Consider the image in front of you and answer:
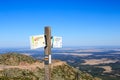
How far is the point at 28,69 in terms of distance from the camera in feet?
161

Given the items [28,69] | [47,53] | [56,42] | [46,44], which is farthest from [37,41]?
[28,69]

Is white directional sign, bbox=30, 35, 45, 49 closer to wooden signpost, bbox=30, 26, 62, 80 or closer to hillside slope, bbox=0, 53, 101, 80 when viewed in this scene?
wooden signpost, bbox=30, 26, 62, 80

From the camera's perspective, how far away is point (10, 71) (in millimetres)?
44906

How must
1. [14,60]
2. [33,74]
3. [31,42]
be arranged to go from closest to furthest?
[31,42]
[33,74]
[14,60]

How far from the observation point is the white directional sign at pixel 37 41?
9.53 m

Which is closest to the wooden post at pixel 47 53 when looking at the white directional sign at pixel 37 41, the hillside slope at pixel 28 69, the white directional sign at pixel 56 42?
the white directional sign at pixel 37 41

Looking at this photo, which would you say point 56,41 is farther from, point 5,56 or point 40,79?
point 5,56

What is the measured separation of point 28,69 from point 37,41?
40.4 metres

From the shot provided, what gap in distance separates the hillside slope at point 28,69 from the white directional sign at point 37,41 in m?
31.8

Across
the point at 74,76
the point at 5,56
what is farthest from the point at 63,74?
the point at 5,56

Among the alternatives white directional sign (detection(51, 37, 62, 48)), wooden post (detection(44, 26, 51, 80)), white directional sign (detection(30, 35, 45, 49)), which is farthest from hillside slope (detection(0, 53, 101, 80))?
white directional sign (detection(30, 35, 45, 49))

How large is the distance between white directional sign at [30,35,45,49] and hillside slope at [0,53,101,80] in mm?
31750

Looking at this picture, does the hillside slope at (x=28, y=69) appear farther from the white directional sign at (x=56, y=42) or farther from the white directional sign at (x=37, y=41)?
the white directional sign at (x=37, y=41)

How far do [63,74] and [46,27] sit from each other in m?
46.6
